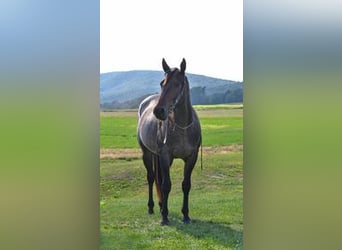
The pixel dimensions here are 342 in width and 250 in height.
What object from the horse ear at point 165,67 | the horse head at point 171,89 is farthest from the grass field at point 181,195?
the horse ear at point 165,67

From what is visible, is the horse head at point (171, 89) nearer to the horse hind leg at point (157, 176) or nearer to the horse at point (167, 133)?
the horse at point (167, 133)

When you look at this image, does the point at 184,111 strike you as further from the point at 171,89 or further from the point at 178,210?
the point at 178,210

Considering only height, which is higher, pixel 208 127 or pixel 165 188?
pixel 208 127

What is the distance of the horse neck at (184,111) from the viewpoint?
236cm

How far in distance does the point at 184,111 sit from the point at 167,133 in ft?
0.48

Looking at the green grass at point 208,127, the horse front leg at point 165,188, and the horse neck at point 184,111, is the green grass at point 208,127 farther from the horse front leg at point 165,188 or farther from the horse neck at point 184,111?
the horse front leg at point 165,188

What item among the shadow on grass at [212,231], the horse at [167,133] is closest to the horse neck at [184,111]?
the horse at [167,133]

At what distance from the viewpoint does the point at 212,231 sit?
7.73 feet

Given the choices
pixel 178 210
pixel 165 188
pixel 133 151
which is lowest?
pixel 178 210

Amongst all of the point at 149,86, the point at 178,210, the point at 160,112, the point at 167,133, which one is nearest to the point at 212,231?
the point at 178,210

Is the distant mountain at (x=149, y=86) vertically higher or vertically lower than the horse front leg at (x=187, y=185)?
higher

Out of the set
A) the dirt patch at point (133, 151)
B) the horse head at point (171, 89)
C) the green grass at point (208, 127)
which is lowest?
the dirt patch at point (133, 151)

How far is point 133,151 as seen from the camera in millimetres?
2402
